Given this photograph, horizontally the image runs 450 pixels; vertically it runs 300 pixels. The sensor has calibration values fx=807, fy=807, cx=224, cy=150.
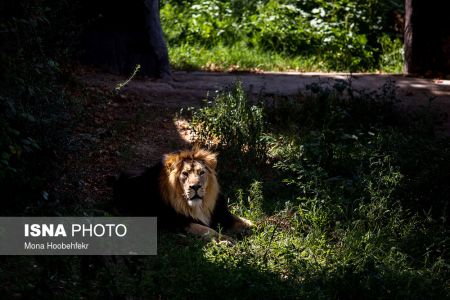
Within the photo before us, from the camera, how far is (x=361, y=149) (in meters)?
8.88

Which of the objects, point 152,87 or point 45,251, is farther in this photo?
point 152,87

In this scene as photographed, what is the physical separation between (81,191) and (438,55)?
737 cm

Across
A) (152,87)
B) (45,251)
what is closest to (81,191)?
(45,251)

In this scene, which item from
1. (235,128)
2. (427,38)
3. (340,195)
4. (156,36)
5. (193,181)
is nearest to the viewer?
(193,181)

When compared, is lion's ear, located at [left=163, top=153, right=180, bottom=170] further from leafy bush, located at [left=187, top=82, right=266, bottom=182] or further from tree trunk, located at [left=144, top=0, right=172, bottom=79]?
tree trunk, located at [left=144, top=0, right=172, bottom=79]

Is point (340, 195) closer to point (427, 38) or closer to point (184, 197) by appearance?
point (184, 197)

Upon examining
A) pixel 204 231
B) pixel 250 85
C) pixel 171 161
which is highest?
pixel 250 85

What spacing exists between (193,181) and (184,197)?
212 mm

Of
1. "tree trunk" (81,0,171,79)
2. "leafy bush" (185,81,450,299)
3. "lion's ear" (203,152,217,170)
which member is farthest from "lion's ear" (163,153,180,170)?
"tree trunk" (81,0,171,79)

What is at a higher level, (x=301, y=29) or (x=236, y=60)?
(x=301, y=29)

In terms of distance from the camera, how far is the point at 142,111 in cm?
1042

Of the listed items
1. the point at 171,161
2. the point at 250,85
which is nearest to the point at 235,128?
the point at 250,85

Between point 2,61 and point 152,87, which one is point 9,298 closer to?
point 2,61

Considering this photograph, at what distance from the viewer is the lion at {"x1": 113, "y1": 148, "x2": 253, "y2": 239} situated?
23.9ft
